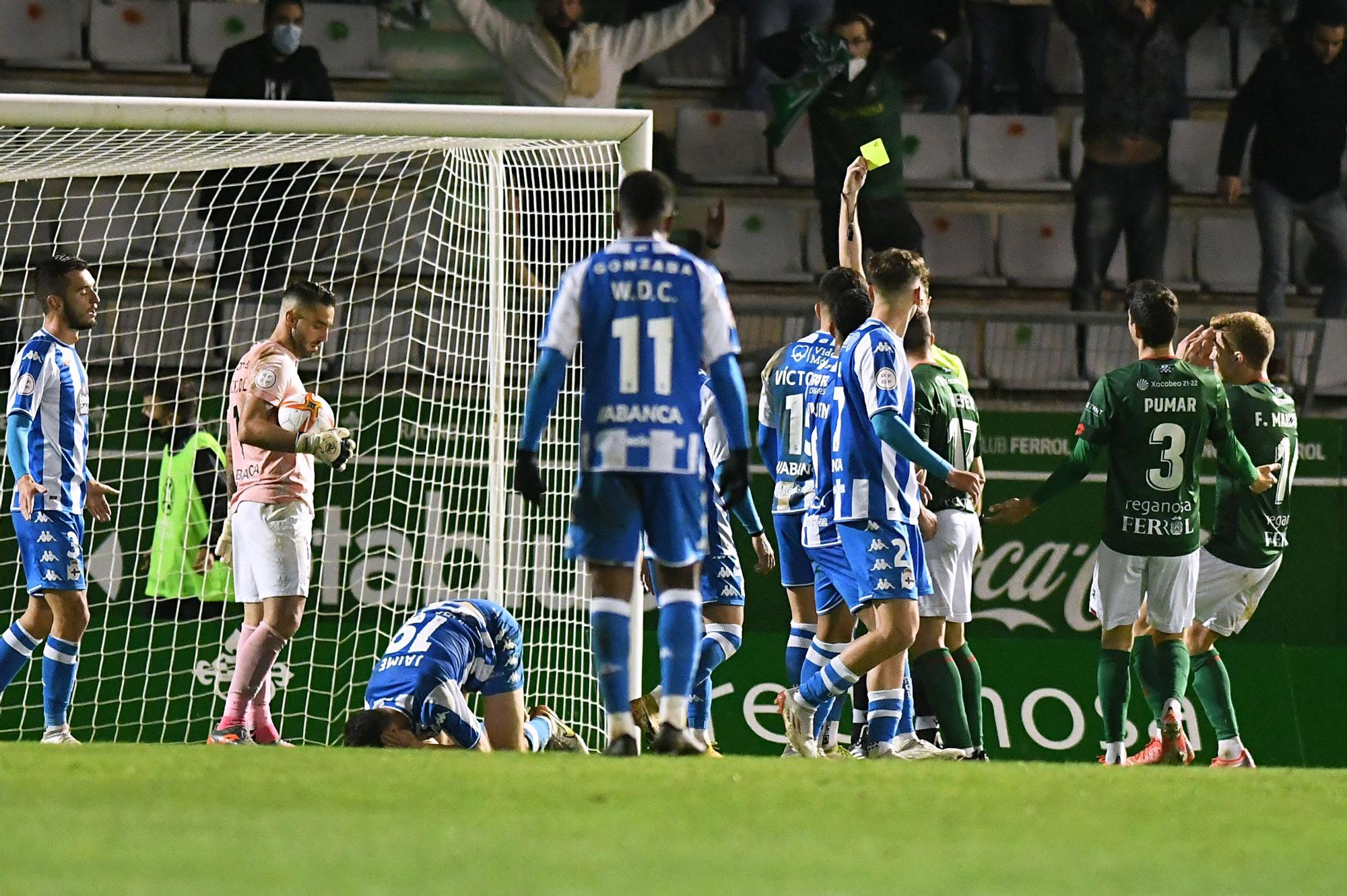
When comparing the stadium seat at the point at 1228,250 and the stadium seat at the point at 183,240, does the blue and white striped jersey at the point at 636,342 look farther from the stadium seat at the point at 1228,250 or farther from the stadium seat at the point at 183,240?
the stadium seat at the point at 1228,250

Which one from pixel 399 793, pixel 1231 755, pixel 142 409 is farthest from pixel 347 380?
pixel 399 793

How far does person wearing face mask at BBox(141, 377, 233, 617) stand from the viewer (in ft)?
32.3

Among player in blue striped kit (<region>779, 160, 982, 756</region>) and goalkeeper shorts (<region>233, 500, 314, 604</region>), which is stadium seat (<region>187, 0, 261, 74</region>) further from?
player in blue striped kit (<region>779, 160, 982, 756</region>)

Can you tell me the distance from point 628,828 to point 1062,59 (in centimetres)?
1248

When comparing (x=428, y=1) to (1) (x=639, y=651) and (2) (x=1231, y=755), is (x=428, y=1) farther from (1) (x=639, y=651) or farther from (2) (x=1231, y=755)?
(2) (x=1231, y=755)

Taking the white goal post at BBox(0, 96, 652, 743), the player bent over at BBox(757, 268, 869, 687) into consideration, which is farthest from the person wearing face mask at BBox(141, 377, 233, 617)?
the player bent over at BBox(757, 268, 869, 687)


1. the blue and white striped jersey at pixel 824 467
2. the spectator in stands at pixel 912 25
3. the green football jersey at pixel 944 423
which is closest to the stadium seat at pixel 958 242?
the spectator in stands at pixel 912 25

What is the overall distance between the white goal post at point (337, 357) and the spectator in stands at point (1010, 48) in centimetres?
491

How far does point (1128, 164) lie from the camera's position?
13.3 meters

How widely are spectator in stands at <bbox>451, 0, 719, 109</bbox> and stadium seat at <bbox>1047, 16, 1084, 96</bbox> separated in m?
3.89

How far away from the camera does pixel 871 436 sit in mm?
7156

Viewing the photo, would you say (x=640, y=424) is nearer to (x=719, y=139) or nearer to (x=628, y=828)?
(x=628, y=828)

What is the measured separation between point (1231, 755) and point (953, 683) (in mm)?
1750

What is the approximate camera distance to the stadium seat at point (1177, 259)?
1414cm
